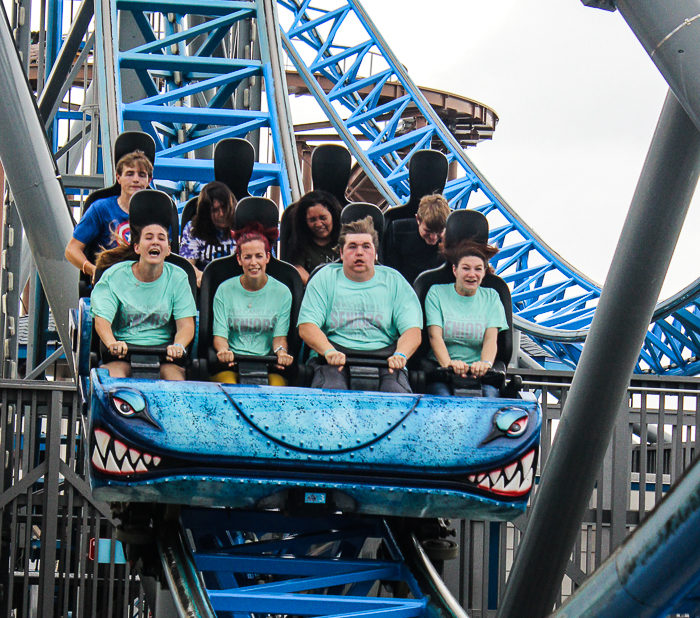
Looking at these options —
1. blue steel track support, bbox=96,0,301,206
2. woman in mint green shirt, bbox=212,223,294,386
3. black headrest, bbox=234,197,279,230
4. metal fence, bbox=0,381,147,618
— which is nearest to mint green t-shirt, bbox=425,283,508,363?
woman in mint green shirt, bbox=212,223,294,386

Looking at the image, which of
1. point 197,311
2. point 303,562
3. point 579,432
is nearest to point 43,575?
point 303,562

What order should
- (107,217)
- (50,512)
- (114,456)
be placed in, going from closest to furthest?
(114,456) → (107,217) → (50,512)

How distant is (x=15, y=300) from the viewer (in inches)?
269

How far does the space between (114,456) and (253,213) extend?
95 centimetres

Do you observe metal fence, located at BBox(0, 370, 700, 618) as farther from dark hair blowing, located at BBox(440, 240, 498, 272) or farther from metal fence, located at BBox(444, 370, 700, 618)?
dark hair blowing, located at BBox(440, 240, 498, 272)

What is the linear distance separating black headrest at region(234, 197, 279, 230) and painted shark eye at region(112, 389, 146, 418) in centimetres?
74

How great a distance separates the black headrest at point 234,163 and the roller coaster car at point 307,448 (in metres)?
1.24

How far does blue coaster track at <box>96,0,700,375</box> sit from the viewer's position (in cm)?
670

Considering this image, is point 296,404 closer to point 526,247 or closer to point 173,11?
point 173,11

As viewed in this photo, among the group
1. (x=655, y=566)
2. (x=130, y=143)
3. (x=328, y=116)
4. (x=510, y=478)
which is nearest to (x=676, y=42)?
(x=655, y=566)

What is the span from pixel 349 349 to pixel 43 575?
7.36 feet

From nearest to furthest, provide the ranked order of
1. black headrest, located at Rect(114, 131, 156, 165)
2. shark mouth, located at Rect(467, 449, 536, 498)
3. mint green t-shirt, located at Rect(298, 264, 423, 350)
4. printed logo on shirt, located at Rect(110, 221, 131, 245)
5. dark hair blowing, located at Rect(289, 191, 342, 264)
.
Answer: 1. shark mouth, located at Rect(467, 449, 536, 498)
2. mint green t-shirt, located at Rect(298, 264, 423, 350)
3. printed logo on shirt, located at Rect(110, 221, 131, 245)
4. dark hair blowing, located at Rect(289, 191, 342, 264)
5. black headrest, located at Rect(114, 131, 156, 165)

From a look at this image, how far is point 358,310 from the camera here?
11.4 ft

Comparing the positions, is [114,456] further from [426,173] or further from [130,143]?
[426,173]
